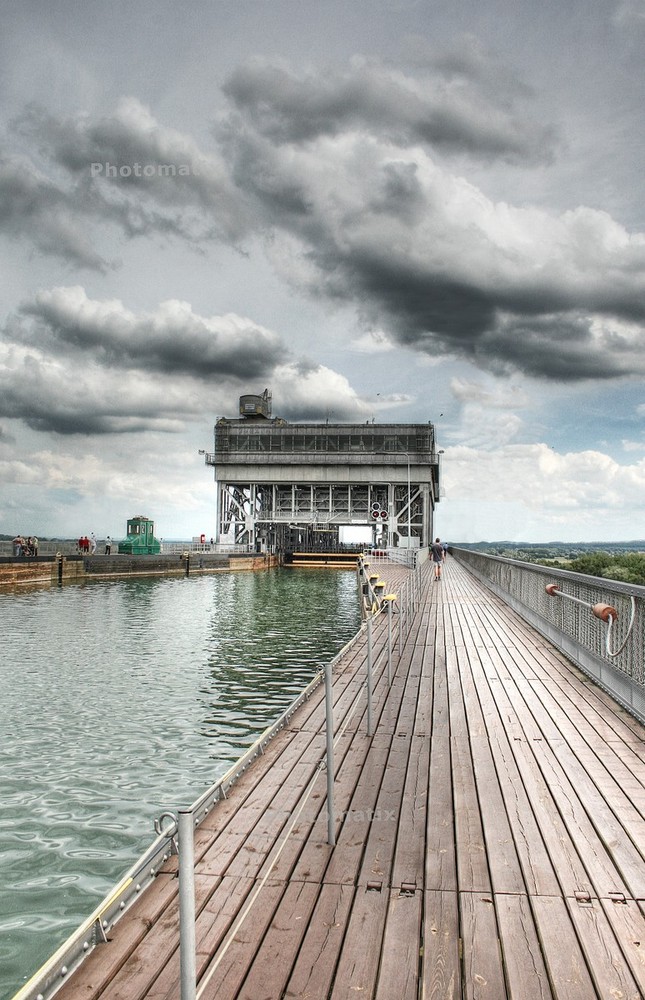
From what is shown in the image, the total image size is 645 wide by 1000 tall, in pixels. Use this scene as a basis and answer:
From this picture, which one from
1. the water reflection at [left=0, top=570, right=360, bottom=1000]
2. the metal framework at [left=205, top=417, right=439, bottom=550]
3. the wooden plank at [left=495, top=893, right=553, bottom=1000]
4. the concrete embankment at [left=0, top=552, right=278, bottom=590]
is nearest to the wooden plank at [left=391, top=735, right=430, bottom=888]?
the wooden plank at [left=495, top=893, right=553, bottom=1000]

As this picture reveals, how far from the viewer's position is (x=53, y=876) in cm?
645

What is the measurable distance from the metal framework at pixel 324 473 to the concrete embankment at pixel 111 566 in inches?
407

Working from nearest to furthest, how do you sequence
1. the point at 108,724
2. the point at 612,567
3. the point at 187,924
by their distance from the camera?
the point at 187,924 < the point at 108,724 < the point at 612,567

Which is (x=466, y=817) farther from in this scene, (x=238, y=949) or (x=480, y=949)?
(x=238, y=949)

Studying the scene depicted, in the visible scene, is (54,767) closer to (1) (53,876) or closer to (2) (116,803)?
(2) (116,803)

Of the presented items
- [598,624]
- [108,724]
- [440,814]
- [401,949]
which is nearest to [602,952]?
[401,949]

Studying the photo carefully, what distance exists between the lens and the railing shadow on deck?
8617 millimetres

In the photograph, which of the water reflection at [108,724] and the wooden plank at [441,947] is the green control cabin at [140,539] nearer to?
the water reflection at [108,724]

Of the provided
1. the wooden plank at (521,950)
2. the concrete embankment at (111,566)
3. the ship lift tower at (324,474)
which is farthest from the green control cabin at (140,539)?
the wooden plank at (521,950)

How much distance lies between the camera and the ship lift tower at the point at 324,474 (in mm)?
70062

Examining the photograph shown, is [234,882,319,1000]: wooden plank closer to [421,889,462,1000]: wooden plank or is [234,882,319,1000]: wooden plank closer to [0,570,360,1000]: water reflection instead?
[421,889,462,1000]: wooden plank

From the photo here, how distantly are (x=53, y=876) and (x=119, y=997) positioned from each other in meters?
3.68

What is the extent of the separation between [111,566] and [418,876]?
4621 centimetres

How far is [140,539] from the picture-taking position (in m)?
60.7
